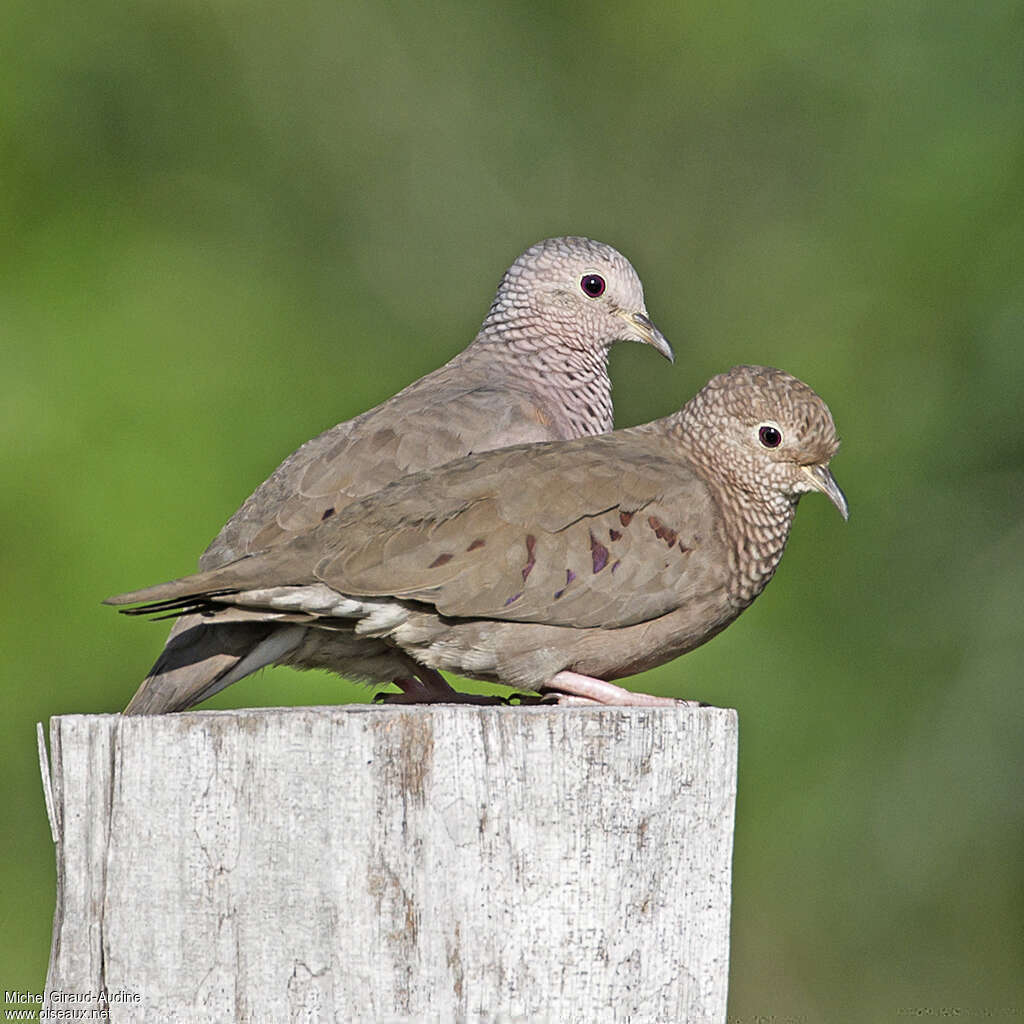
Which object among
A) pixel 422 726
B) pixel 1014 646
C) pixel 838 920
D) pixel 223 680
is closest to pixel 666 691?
pixel 838 920

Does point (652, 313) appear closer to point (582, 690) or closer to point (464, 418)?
point (464, 418)

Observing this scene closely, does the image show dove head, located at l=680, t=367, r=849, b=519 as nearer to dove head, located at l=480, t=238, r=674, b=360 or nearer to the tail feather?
the tail feather

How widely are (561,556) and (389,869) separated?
3.80ft

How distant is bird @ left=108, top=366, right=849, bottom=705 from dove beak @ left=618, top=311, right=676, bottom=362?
1351mm

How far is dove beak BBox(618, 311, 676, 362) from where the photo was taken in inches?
227

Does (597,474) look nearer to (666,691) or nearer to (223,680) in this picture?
(223,680)

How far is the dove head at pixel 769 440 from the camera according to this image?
435 centimetres

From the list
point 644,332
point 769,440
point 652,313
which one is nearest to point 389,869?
point 769,440

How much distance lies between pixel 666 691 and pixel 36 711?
10.0ft

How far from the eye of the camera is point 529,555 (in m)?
3.95

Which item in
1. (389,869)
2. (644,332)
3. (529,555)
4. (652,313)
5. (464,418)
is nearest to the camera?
(389,869)

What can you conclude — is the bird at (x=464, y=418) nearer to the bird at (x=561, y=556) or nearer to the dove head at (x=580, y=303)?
the dove head at (x=580, y=303)

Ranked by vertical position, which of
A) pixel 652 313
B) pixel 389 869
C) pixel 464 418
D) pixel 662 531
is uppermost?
pixel 652 313

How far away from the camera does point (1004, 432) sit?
10.8 meters
